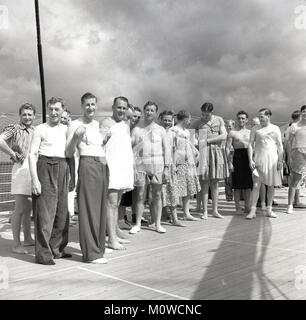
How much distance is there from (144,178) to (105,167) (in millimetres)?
1478

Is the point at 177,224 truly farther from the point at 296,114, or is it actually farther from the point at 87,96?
the point at 296,114

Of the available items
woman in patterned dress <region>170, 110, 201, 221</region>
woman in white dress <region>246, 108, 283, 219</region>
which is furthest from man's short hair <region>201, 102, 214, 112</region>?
woman in white dress <region>246, 108, 283, 219</region>

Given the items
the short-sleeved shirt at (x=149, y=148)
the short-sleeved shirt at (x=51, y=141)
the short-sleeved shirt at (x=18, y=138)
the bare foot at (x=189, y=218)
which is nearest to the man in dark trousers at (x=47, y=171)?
the short-sleeved shirt at (x=51, y=141)

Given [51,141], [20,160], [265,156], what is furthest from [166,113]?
[51,141]

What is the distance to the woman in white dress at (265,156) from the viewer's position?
290 inches

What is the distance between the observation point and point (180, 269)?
4188mm

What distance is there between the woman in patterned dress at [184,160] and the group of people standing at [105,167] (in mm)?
16

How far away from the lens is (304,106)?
25.5 feet

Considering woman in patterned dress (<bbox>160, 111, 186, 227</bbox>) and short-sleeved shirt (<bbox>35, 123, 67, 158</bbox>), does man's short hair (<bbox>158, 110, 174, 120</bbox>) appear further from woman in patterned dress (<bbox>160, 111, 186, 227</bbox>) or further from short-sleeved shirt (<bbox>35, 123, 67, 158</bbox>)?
short-sleeved shirt (<bbox>35, 123, 67, 158</bbox>)

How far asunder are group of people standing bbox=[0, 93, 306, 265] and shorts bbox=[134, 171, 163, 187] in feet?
0.05

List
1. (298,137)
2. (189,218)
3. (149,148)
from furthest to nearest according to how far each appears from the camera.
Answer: (298,137) < (189,218) < (149,148)

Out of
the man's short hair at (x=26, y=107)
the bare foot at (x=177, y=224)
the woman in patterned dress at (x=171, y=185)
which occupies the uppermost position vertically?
the man's short hair at (x=26, y=107)

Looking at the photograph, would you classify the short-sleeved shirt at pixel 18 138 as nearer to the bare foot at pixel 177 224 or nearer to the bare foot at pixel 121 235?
the bare foot at pixel 121 235
